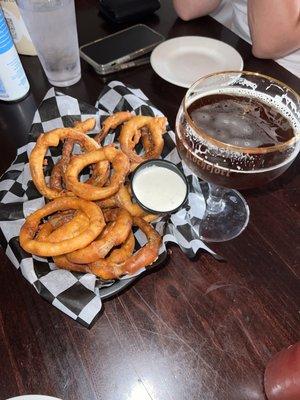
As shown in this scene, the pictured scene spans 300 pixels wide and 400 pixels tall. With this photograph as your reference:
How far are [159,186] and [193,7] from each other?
83 centimetres

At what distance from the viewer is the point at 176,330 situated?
26.8 inches

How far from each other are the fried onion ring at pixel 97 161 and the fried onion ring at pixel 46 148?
0.03 metres

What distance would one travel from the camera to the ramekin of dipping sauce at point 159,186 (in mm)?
771

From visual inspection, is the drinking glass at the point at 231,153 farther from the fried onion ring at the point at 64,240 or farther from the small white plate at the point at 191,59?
the small white plate at the point at 191,59

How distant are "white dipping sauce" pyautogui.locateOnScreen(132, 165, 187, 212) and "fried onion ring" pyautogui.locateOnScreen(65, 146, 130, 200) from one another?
0.16ft

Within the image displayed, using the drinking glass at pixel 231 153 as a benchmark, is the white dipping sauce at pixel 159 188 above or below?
below

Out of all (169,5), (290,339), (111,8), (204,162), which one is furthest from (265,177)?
(169,5)

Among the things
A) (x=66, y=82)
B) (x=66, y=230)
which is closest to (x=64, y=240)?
(x=66, y=230)

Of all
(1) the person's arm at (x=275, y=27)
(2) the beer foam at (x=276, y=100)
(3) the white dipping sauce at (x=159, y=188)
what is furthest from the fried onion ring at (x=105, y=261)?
(1) the person's arm at (x=275, y=27)

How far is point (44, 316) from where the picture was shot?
2.28 feet

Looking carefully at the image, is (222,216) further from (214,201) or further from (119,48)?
(119,48)

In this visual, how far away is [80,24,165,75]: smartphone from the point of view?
116 cm

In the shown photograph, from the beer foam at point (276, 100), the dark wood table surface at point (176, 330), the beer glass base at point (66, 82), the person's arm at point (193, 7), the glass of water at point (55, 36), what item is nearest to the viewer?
the dark wood table surface at point (176, 330)

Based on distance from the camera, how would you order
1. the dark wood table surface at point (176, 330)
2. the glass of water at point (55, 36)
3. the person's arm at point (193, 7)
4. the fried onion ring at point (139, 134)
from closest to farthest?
the dark wood table surface at point (176, 330) → the fried onion ring at point (139, 134) → the glass of water at point (55, 36) → the person's arm at point (193, 7)
